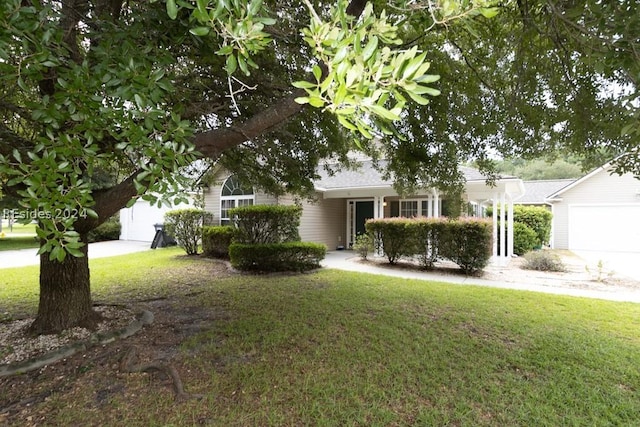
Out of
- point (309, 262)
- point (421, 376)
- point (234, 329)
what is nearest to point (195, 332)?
point (234, 329)

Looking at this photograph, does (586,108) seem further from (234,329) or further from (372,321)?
(234,329)

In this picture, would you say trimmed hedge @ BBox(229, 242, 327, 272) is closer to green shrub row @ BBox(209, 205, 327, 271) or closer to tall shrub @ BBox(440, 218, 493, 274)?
green shrub row @ BBox(209, 205, 327, 271)

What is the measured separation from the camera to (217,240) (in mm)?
11352

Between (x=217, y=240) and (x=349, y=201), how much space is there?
712 cm

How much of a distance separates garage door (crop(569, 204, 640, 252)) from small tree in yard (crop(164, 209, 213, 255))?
18638 millimetres

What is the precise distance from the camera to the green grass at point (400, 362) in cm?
272

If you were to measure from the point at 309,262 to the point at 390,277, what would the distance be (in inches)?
92.4

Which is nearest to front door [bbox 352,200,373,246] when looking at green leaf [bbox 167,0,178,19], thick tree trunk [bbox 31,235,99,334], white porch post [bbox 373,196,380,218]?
white porch post [bbox 373,196,380,218]

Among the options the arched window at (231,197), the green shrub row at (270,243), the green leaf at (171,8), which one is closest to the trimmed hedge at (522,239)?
the green shrub row at (270,243)

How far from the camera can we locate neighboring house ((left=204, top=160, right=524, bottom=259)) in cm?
1195

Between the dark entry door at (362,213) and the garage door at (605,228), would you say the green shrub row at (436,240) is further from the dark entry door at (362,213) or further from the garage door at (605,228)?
the garage door at (605,228)

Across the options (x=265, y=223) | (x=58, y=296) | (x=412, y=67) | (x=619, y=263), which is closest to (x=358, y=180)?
(x=265, y=223)

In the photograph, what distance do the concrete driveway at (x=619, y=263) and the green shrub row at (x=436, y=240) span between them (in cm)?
332

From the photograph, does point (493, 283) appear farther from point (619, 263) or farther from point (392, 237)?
point (619, 263)
